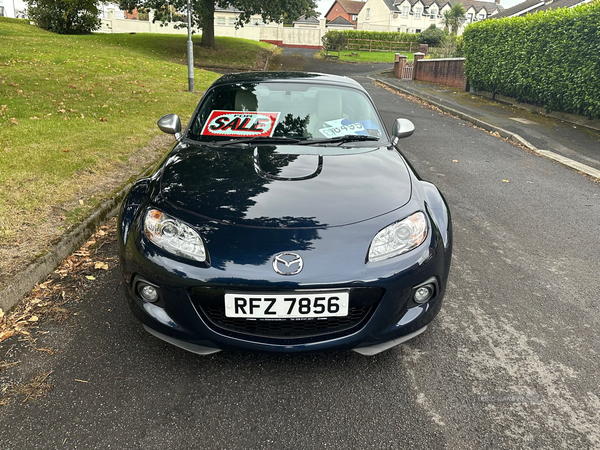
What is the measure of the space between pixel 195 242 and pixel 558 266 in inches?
125

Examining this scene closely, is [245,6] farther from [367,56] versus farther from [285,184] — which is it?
[285,184]

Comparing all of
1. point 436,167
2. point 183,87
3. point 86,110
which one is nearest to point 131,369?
point 436,167

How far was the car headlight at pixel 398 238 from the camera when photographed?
2412mm

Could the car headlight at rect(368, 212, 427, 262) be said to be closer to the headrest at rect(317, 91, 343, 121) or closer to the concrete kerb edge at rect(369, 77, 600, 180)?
the headrest at rect(317, 91, 343, 121)

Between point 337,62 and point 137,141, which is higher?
point 337,62

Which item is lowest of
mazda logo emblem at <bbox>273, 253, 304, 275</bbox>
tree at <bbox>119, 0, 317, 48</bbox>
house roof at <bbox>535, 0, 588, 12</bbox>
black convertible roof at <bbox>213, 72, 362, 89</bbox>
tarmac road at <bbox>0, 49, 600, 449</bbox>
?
tarmac road at <bbox>0, 49, 600, 449</bbox>

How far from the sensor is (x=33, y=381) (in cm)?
245

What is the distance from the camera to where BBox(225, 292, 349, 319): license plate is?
2273 mm

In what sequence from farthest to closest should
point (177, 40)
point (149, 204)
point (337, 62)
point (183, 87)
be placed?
point (337, 62) < point (177, 40) < point (183, 87) < point (149, 204)

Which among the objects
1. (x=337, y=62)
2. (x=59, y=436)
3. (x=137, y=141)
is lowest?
(x=59, y=436)

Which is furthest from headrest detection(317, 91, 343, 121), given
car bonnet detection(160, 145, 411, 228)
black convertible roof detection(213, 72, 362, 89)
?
car bonnet detection(160, 145, 411, 228)

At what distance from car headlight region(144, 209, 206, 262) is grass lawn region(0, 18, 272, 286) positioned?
1508 mm

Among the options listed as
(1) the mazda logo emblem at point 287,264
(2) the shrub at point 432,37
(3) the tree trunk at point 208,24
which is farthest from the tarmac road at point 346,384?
(2) the shrub at point 432,37

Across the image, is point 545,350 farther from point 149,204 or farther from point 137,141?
point 137,141
